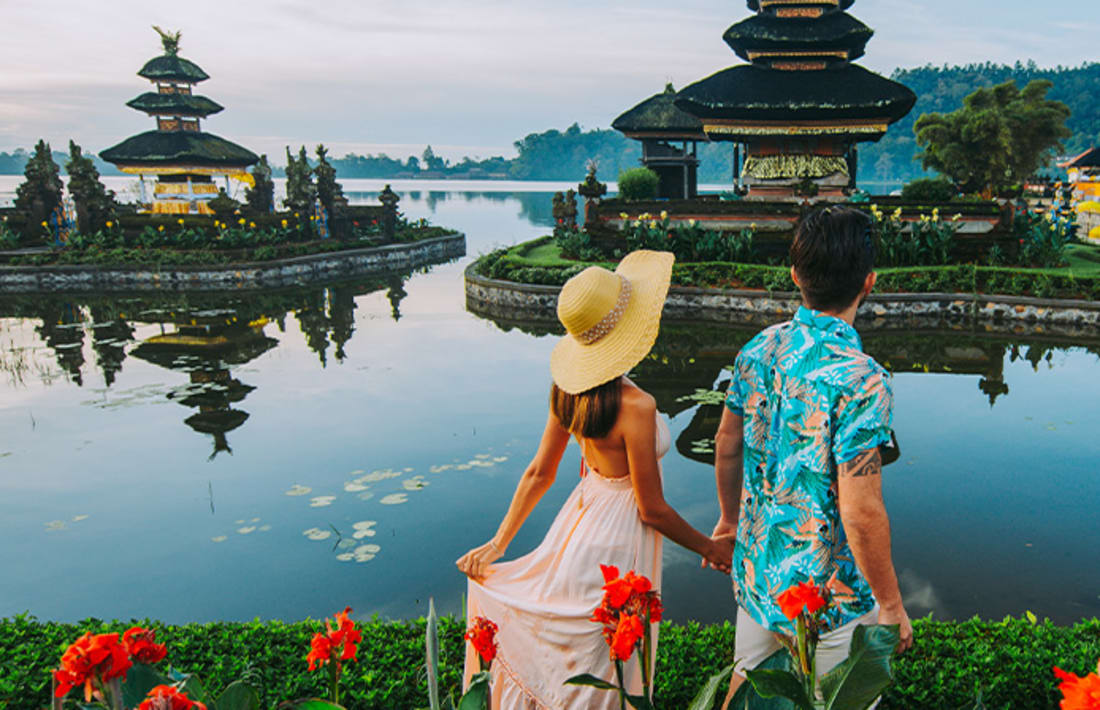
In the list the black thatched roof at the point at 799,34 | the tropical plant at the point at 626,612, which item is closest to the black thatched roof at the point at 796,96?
the black thatched roof at the point at 799,34

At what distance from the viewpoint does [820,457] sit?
6.61 feet

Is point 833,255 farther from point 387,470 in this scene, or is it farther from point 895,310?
point 895,310

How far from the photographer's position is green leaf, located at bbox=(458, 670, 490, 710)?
191cm

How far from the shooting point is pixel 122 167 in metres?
29.0

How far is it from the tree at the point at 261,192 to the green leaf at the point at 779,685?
87.6ft

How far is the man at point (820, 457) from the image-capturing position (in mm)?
1909

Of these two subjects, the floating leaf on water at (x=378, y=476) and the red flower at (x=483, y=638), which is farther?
the floating leaf on water at (x=378, y=476)

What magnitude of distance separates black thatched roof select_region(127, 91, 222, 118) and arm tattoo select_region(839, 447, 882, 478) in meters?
33.5

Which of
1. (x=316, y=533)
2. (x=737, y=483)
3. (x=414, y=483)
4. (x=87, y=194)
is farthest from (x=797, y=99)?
(x=87, y=194)

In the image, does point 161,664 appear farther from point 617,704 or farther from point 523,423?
point 523,423

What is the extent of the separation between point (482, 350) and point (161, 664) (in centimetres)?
908

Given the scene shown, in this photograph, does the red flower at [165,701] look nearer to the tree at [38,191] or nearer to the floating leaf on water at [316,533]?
the floating leaf on water at [316,533]

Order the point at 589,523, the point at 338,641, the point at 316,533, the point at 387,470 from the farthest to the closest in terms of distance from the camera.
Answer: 1. the point at 387,470
2. the point at 316,533
3. the point at 589,523
4. the point at 338,641

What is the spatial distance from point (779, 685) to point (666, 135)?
28.8m
